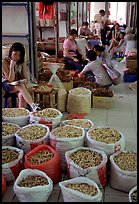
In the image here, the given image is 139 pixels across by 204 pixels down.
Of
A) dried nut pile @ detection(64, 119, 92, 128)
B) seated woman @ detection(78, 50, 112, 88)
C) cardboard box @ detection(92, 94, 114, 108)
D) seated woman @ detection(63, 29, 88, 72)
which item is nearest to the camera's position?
dried nut pile @ detection(64, 119, 92, 128)

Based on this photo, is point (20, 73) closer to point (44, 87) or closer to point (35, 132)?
point (44, 87)

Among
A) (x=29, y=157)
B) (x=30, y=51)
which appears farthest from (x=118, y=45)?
(x=29, y=157)

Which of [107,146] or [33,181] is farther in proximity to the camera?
[107,146]

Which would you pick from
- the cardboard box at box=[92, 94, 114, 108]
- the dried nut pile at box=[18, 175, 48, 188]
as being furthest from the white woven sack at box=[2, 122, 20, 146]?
the cardboard box at box=[92, 94, 114, 108]

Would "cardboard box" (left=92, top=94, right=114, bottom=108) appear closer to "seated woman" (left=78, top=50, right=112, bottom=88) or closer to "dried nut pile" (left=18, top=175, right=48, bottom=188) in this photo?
"seated woman" (left=78, top=50, right=112, bottom=88)

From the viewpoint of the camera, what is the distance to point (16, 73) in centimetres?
428

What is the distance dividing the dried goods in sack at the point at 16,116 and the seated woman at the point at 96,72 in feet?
7.13

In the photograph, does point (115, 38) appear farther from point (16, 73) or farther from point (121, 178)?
point (121, 178)

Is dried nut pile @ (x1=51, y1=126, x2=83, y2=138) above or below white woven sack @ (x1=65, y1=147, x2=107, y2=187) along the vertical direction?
above

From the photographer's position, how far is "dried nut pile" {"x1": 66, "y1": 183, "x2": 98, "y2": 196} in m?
2.36

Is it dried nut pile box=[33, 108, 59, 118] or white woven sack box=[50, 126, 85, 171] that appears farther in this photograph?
dried nut pile box=[33, 108, 59, 118]

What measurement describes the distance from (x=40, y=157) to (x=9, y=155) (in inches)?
12.3

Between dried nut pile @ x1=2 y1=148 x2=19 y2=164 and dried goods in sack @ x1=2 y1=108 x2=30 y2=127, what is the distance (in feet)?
2.04

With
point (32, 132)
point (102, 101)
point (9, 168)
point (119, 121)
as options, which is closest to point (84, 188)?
point (9, 168)
